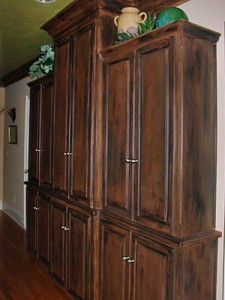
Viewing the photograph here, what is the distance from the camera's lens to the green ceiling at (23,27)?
2.76 meters

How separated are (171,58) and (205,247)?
1.13 m

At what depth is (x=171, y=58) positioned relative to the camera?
5.89 feet

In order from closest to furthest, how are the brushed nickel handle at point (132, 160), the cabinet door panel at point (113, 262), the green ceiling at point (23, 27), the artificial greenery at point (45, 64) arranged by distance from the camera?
the brushed nickel handle at point (132, 160) < the cabinet door panel at point (113, 262) < the green ceiling at point (23, 27) < the artificial greenery at point (45, 64)

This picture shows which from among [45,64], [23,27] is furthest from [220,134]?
[23,27]

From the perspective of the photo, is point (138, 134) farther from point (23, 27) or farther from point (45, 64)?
point (23, 27)

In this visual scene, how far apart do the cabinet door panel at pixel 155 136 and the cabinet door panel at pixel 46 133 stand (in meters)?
1.57

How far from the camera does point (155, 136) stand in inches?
75.4

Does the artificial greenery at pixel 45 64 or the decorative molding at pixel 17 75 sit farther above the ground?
the decorative molding at pixel 17 75

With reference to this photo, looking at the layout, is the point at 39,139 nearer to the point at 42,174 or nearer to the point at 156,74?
the point at 42,174

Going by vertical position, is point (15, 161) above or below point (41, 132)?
below

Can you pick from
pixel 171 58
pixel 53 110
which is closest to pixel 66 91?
pixel 53 110

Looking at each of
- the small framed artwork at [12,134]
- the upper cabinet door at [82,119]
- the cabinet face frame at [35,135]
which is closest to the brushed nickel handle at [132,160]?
the upper cabinet door at [82,119]

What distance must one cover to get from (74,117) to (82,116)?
5.9 inches

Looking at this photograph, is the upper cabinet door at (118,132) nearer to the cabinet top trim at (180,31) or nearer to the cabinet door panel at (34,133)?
the cabinet top trim at (180,31)
